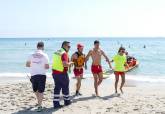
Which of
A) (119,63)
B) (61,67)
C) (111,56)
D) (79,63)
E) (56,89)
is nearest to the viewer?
(61,67)

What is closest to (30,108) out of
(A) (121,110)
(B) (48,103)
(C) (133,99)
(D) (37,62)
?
(B) (48,103)

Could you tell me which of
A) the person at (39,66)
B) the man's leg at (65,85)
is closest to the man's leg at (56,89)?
the man's leg at (65,85)

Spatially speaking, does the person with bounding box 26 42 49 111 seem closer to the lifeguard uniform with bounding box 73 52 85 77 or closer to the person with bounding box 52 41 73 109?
the person with bounding box 52 41 73 109

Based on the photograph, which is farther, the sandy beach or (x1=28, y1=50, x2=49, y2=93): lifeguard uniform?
the sandy beach

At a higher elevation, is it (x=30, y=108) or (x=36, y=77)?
(x=36, y=77)

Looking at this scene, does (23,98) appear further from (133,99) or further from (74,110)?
(133,99)

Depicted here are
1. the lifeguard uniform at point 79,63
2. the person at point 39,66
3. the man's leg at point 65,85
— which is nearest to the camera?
the person at point 39,66

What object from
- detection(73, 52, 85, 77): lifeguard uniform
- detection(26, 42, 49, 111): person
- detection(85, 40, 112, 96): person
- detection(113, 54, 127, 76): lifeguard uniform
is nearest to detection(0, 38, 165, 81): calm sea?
detection(113, 54, 127, 76): lifeguard uniform

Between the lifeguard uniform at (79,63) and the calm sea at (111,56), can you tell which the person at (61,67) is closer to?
the lifeguard uniform at (79,63)

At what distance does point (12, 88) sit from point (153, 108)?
562 centimetres

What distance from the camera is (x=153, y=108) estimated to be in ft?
31.7

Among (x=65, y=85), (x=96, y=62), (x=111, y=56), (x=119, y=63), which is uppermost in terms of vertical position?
(x=96, y=62)

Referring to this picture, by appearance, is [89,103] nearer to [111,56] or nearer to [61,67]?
[61,67]

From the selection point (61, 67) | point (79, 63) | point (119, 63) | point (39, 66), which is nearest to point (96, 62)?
point (79, 63)
